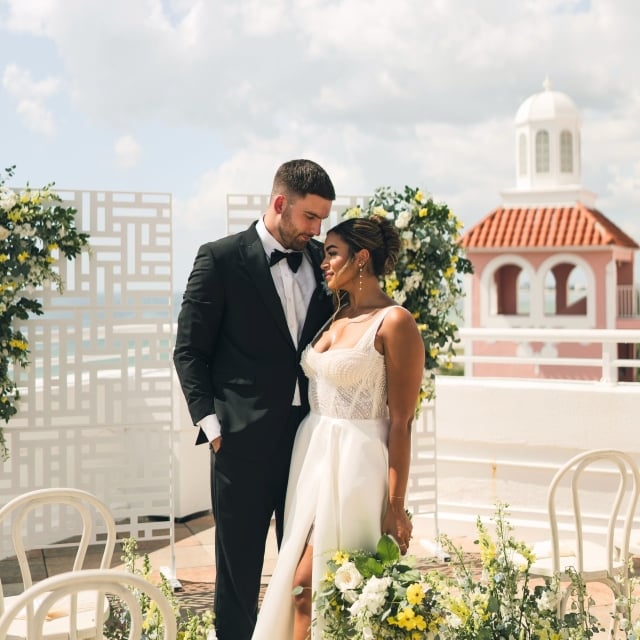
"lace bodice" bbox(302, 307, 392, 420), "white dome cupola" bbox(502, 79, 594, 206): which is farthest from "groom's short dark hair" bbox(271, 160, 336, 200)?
"white dome cupola" bbox(502, 79, 594, 206)

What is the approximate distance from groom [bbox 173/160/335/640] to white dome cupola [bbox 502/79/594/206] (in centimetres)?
2099

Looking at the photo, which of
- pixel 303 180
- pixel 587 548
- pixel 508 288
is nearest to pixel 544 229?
pixel 508 288

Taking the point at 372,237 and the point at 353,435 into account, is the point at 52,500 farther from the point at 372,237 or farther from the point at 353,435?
the point at 372,237

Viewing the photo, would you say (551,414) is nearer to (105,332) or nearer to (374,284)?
(105,332)

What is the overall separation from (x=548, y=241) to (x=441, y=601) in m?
21.2

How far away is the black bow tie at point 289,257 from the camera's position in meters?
3.45

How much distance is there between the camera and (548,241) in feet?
75.8

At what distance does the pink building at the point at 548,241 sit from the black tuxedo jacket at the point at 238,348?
19517mm

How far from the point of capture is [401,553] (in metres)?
3.19

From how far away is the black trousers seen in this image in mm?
3350

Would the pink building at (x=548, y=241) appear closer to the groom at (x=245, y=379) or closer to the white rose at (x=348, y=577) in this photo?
the groom at (x=245, y=379)

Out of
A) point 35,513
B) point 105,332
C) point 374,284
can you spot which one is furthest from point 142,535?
point 374,284

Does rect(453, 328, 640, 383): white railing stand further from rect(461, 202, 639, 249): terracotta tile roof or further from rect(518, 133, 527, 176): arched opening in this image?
rect(518, 133, 527, 176): arched opening

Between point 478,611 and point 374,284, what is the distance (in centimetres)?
112
